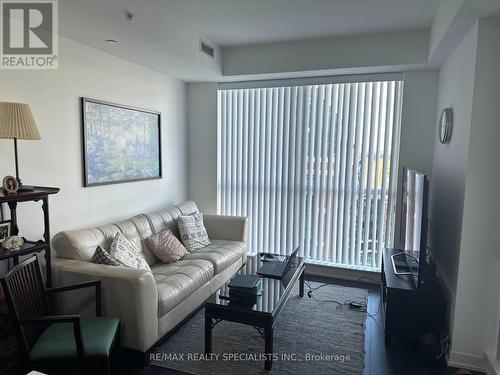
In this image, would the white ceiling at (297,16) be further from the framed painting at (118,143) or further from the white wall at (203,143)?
the framed painting at (118,143)

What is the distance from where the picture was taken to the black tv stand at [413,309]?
8.28ft

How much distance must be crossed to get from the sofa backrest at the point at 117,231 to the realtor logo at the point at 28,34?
1342 millimetres

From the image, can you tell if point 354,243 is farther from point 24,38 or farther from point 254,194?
point 24,38

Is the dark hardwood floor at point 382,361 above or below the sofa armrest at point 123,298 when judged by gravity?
→ below

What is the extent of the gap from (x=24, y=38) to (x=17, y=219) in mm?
1359

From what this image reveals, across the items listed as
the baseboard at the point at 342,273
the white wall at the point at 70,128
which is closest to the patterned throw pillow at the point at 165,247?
the white wall at the point at 70,128

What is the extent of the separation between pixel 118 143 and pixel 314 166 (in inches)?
90.0

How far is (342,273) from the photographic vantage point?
4059mm

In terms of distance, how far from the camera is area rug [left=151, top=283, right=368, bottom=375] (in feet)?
7.70

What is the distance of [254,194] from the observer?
444cm

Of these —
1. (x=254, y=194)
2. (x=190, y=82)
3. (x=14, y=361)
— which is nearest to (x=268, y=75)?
(x=190, y=82)

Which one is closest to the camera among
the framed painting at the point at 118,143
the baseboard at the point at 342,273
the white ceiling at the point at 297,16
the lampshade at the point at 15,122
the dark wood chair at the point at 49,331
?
the dark wood chair at the point at 49,331

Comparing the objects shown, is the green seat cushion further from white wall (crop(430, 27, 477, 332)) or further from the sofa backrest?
white wall (crop(430, 27, 477, 332))

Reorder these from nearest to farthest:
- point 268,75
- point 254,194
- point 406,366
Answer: point 406,366, point 268,75, point 254,194
